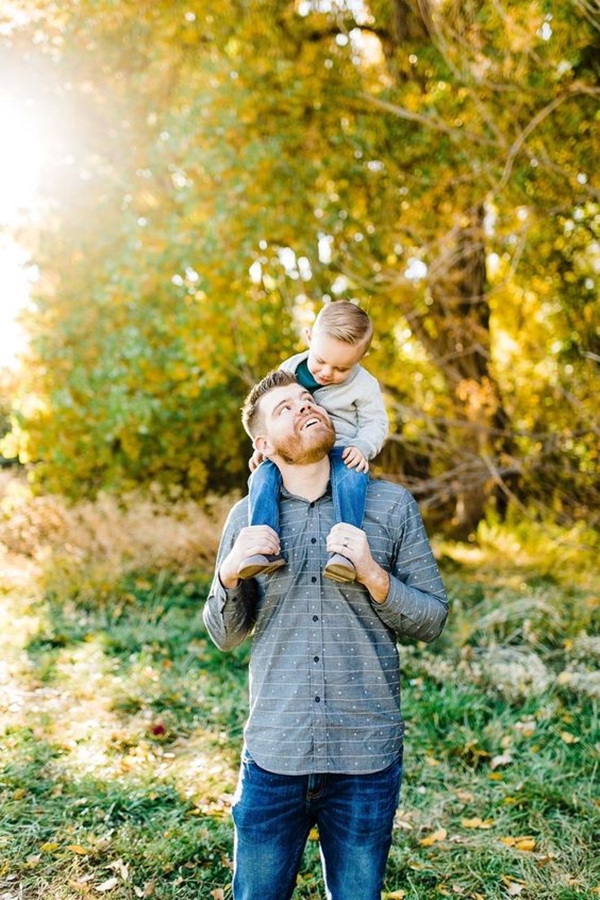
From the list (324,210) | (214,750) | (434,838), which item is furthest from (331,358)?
(324,210)

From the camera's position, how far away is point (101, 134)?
8.23 meters

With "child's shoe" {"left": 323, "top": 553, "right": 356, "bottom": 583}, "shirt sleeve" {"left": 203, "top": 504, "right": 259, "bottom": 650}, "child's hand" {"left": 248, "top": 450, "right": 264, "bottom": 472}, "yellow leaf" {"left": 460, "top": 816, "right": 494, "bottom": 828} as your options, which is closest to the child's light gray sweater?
"child's hand" {"left": 248, "top": 450, "right": 264, "bottom": 472}

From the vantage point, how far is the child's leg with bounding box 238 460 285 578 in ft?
6.30

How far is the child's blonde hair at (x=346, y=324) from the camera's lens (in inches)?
91.6

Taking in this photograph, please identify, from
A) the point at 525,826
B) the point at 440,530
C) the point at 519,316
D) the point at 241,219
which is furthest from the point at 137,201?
the point at 525,826

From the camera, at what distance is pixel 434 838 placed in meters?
3.52

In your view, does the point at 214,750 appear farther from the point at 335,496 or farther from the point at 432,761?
the point at 335,496

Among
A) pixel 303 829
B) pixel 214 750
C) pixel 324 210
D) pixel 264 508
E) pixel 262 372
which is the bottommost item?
pixel 214 750

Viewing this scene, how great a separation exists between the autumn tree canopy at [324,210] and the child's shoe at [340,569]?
14.7 feet

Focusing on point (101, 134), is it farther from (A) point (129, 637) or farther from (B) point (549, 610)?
(B) point (549, 610)

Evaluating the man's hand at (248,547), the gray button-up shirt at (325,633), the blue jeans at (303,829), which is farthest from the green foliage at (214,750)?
the man's hand at (248,547)

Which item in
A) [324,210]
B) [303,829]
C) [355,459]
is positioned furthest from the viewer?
[324,210]

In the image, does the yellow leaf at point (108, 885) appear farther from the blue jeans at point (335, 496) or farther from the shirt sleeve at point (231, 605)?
the blue jeans at point (335, 496)

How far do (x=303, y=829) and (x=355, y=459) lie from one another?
0.93 metres
